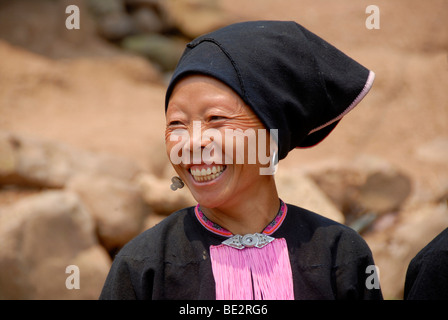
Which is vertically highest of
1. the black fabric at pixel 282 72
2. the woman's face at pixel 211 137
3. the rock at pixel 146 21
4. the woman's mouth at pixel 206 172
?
the rock at pixel 146 21

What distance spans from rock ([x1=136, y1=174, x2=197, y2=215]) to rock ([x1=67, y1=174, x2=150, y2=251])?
126 mm

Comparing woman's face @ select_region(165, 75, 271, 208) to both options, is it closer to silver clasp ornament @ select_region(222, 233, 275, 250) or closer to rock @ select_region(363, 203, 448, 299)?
silver clasp ornament @ select_region(222, 233, 275, 250)

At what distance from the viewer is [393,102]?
7574 millimetres

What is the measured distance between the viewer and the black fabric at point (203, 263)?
79.7 inches

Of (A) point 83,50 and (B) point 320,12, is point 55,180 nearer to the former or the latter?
(A) point 83,50

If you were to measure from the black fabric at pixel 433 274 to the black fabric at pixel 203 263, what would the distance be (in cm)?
18

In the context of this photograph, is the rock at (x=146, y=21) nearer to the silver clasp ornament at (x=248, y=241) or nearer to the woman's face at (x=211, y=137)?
the woman's face at (x=211, y=137)

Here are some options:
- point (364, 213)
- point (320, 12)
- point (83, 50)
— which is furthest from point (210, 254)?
point (320, 12)

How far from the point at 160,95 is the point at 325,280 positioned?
6.93 meters

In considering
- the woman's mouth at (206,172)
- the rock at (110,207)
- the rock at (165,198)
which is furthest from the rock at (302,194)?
the woman's mouth at (206,172)

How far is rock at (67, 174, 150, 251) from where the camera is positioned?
13.9ft

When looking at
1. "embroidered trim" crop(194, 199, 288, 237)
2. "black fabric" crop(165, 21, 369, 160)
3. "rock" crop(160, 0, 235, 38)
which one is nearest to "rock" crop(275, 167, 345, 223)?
"embroidered trim" crop(194, 199, 288, 237)

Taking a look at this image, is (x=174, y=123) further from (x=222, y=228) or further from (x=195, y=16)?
(x=195, y=16)

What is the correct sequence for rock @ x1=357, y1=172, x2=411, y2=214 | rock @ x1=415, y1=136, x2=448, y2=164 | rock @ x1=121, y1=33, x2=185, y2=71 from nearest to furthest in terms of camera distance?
rock @ x1=357, y1=172, x2=411, y2=214 < rock @ x1=415, y1=136, x2=448, y2=164 < rock @ x1=121, y1=33, x2=185, y2=71
